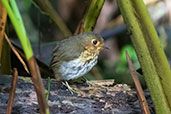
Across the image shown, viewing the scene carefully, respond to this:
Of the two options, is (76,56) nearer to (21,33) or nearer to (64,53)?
(64,53)

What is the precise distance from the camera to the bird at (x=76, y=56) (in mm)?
2119

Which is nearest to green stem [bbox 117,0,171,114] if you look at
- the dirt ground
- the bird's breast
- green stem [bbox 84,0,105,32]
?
the dirt ground

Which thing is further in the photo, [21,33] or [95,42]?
[95,42]

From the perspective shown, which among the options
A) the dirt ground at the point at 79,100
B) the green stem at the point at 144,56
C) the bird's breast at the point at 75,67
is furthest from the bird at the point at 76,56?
the green stem at the point at 144,56

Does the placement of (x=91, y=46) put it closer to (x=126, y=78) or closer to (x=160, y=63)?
(x=126, y=78)

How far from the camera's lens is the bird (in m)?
2.12

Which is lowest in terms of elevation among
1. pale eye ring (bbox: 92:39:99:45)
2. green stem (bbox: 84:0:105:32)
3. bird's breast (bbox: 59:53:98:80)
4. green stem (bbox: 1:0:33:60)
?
green stem (bbox: 1:0:33:60)

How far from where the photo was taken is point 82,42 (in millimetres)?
2217

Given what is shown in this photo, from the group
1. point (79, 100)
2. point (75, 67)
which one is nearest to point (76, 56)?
point (75, 67)

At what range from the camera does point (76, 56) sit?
2.14m

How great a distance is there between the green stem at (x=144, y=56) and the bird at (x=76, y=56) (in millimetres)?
626

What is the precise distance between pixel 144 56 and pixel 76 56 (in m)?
0.67

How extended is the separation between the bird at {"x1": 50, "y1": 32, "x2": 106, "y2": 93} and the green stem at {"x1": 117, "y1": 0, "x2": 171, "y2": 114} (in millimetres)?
626

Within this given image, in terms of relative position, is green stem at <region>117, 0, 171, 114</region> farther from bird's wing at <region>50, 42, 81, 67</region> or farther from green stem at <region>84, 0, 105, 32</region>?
bird's wing at <region>50, 42, 81, 67</region>
